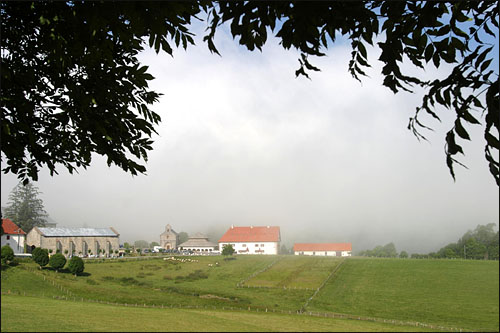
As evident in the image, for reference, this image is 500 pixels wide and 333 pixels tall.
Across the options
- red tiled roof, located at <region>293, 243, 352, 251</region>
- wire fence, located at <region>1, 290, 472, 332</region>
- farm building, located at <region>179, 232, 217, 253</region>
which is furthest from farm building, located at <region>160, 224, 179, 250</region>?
red tiled roof, located at <region>293, 243, 352, 251</region>

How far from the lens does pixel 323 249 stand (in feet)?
326

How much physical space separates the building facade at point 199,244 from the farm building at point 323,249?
2840 centimetres

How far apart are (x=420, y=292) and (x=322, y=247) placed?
55578mm

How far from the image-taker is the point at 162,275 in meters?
49.5

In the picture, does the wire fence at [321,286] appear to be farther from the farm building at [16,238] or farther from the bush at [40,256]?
the farm building at [16,238]

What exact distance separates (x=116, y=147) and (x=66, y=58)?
1.70 meters

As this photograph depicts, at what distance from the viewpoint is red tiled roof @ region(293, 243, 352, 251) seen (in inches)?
3772

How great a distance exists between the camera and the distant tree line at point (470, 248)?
34938 millimetres

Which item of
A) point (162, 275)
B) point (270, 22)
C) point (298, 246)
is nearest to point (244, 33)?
point (270, 22)

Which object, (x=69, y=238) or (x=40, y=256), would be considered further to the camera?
(x=69, y=238)

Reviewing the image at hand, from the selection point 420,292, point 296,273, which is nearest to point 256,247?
point 296,273

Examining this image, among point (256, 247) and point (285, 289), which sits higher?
point (285, 289)

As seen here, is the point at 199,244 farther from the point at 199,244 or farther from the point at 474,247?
the point at 474,247

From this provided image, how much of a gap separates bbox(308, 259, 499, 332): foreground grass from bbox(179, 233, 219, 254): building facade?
3247cm
